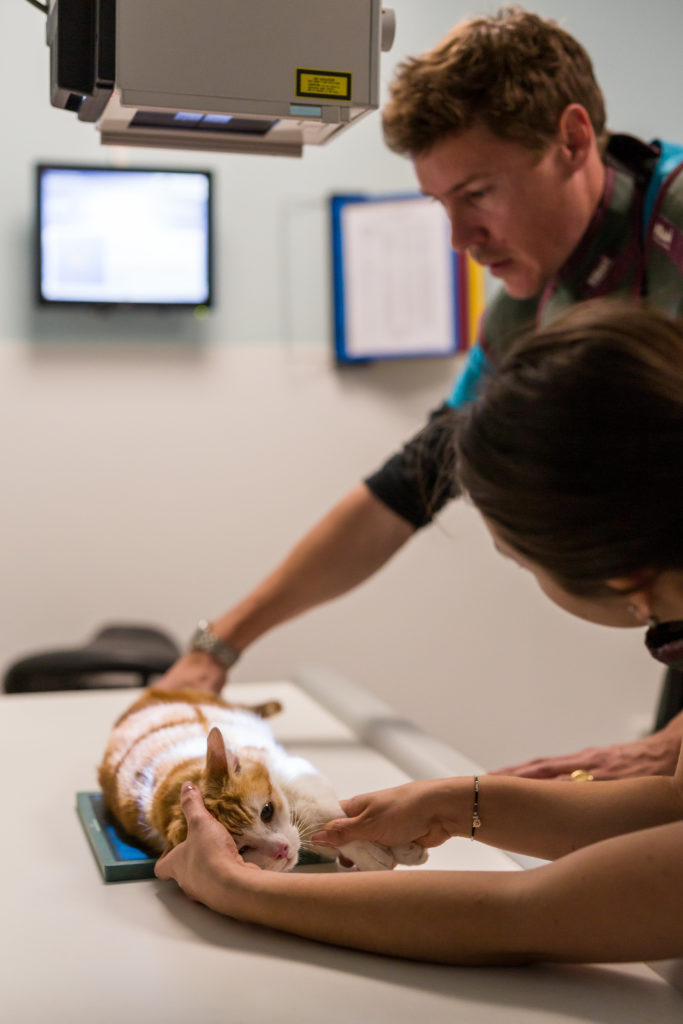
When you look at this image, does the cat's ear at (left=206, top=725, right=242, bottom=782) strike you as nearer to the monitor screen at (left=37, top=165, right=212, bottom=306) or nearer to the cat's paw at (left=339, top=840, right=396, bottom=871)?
the cat's paw at (left=339, top=840, right=396, bottom=871)

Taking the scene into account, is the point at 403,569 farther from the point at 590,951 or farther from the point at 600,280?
the point at 590,951

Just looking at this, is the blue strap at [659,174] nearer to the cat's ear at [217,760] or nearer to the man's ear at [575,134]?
the man's ear at [575,134]

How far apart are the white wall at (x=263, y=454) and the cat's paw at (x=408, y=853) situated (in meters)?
2.16

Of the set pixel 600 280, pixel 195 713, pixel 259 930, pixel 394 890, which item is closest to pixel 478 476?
pixel 394 890

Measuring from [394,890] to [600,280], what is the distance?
107cm

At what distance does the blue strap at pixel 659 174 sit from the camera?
152cm

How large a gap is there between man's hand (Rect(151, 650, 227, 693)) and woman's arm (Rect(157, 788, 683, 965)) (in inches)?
32.4

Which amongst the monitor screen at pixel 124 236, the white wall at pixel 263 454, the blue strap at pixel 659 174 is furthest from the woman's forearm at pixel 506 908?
the monitor screen at pixel 124 236

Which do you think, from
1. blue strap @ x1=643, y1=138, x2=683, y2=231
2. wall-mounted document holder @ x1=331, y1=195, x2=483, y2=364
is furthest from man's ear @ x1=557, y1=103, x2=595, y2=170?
wall-mounted document holder @ x1=331, y1=195, x2=483, y2=364

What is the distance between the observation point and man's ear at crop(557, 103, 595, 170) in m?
1.56

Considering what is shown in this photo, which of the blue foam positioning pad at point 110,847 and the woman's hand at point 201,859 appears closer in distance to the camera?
the woman's hand at point 201,859

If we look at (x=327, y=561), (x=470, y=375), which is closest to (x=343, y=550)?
(x=327, y=561)

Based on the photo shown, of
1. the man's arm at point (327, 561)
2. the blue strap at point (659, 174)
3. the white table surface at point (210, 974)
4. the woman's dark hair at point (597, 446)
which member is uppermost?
the blue strap at point (659, 174)

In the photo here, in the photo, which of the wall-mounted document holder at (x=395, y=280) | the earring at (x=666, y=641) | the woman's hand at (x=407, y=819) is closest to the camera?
the earring at (x=666, y=641)
